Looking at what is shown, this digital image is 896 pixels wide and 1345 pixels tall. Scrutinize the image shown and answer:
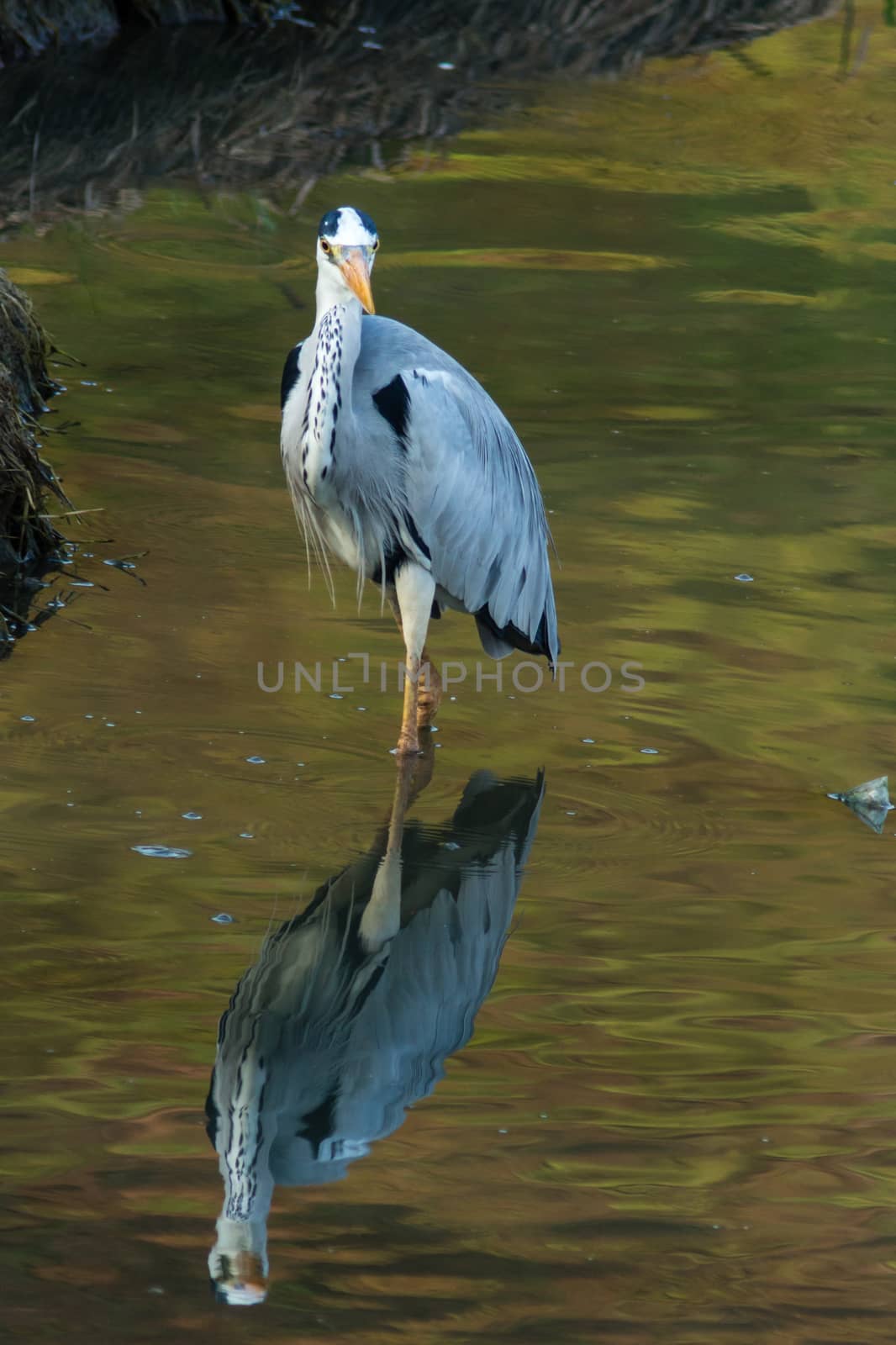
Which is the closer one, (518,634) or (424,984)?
(424,984)

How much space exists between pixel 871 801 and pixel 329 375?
1775mm

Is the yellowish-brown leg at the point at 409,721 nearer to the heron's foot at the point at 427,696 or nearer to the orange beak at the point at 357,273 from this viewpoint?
the heron's foot at the point at 427,696

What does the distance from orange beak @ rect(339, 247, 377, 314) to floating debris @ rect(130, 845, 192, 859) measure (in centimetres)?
139

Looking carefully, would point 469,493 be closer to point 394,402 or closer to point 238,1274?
point 394,402

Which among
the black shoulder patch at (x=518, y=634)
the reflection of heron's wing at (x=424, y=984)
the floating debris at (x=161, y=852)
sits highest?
the black shoulder patch at (x=518, y=634)

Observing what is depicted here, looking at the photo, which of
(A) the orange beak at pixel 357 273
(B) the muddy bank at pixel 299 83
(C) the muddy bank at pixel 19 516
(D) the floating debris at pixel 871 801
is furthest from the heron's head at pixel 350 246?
(B) the muddy bank at pixel 299 83

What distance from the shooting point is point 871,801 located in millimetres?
4984

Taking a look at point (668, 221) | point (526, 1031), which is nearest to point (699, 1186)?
point (526, 1031)

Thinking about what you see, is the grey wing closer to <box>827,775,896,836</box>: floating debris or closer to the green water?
the green water

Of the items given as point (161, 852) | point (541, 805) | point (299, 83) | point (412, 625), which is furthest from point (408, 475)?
point (299, 83)

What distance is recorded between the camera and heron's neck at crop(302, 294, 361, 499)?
4.88 metres

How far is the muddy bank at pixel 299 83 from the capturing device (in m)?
10.1

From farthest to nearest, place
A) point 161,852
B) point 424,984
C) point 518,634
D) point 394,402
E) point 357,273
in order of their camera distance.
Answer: point 518,634
point 394,402
point 357,273
point 161,852
point 424,984

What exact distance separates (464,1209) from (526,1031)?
2.17ft
